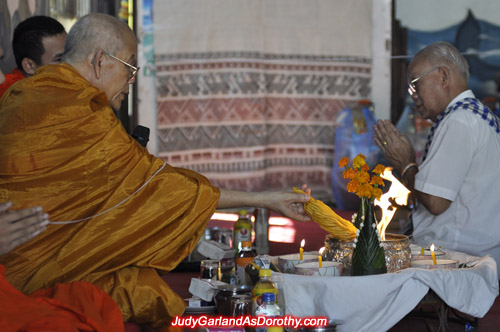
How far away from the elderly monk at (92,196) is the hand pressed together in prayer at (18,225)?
1.22ft

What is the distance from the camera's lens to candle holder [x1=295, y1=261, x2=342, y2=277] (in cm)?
262

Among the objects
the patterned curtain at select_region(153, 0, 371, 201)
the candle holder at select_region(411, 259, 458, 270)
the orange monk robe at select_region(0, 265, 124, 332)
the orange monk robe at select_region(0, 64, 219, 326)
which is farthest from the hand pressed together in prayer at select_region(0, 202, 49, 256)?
the patterned curtain at select_region(153, 0, 371, 201)

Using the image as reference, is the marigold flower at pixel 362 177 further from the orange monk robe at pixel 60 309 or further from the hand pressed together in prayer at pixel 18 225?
the hand pressed together in prayer at pixel 18 225

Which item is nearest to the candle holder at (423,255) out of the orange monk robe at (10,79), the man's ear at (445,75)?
the man's ear at (445,75)

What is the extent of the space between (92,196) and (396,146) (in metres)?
1.77

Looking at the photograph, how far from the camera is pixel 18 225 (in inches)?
87.2

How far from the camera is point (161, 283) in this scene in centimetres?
270

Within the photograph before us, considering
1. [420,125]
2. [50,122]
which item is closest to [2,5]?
[50,122]

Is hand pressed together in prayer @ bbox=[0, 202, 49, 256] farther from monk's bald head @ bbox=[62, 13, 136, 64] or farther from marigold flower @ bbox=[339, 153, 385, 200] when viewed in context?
marigold flower @ bbox=[339, 153, 385, 200]

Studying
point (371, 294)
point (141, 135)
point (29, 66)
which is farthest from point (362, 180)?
point (29, 66)

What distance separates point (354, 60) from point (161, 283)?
5015 mm

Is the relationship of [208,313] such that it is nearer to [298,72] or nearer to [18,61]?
[18,61]

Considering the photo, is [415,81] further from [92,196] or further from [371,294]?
[92,196]

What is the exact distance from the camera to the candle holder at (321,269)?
262cm
